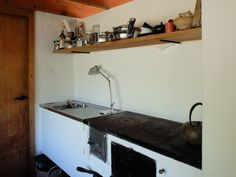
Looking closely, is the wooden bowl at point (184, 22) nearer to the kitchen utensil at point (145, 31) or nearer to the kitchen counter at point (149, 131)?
the kitchen utensil at point (145, 31)

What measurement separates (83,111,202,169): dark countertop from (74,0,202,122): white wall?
0.50 ft

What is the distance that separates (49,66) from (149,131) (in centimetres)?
178

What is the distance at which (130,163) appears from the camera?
139cm

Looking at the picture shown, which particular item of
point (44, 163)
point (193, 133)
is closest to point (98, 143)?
point (193, 133)

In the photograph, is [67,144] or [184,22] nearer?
[184,22]

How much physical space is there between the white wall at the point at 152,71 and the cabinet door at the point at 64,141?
0.57 meters

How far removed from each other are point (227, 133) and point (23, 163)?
2.50 m

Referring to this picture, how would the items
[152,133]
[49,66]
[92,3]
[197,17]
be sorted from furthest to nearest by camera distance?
[49,66] < [92,3] < [152,133] < [197,17]

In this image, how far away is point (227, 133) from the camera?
805 millimetres

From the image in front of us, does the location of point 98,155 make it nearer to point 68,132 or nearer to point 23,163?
point 68,132

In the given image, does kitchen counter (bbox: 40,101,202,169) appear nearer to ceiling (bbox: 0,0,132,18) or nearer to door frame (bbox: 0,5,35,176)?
door frame (bbox: 0,5,35,176)

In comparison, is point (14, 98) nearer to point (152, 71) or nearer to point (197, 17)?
point (152, 71)

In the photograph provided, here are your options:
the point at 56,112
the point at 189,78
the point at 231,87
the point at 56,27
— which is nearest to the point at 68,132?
the point at 56,112

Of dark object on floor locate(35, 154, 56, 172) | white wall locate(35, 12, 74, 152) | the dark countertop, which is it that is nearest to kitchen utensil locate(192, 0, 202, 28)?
the dark countertop
